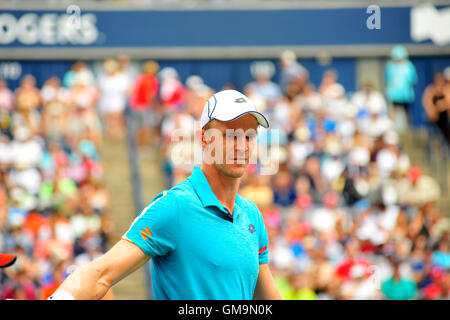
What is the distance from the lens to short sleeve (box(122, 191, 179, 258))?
2.98 metres

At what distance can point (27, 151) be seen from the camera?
47.0ft

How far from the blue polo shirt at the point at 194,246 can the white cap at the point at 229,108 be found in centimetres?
30

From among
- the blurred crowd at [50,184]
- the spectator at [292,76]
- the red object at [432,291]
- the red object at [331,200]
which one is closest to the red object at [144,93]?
the blurred crowd at [50,184]

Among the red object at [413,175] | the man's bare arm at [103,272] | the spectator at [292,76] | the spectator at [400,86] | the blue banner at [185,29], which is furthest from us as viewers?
the blue banner at [185,29]

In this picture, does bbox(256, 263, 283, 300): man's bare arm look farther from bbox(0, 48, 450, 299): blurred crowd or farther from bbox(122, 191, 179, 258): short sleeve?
bbox(0, 48, 450, 299): blurred crowd

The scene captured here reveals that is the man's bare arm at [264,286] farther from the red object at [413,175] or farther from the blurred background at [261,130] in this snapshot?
the red object at [413,175]

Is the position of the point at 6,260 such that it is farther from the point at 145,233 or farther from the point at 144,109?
the point at 144,109

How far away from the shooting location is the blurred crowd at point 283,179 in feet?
37.6

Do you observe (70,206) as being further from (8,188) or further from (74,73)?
(74,73)

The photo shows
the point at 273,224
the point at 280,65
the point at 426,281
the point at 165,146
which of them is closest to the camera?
the point at 426,281

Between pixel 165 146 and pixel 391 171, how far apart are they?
13.9ft

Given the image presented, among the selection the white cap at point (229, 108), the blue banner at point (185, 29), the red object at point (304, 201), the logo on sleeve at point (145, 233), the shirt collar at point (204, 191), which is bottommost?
the red object at point (304, 201)

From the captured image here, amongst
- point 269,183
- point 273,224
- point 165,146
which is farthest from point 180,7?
point 273,224

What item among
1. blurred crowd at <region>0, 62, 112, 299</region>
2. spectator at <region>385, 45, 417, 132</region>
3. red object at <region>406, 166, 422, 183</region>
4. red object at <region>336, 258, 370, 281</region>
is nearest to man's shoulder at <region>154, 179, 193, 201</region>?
blurred crowd at <region>0, 62, 112, 299</region>
